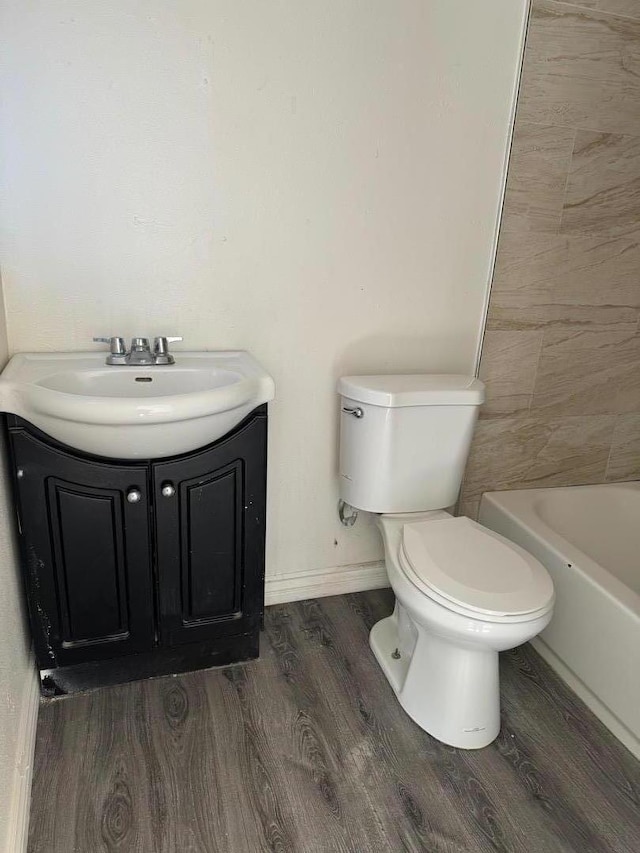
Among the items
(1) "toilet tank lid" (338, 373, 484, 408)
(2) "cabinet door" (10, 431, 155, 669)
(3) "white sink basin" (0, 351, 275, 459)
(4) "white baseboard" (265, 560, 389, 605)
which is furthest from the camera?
(4) "white baseboard" (265, 560, 389, 605)

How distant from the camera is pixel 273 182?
1655mm

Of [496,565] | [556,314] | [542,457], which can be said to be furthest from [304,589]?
[556,314]

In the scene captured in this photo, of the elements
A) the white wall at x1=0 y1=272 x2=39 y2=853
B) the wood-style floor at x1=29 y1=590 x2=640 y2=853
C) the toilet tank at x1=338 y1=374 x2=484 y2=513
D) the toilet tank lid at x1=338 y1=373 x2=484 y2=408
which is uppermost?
the toilet tank lid at x1=338 y1=373 x2=484 y2=408

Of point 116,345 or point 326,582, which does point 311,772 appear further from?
point 116,345

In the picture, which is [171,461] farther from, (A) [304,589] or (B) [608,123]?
(B) [608,123]

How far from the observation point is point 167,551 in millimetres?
1525

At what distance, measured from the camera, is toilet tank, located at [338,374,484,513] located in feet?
5.61

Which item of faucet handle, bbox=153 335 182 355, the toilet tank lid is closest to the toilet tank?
the toilet tank lid

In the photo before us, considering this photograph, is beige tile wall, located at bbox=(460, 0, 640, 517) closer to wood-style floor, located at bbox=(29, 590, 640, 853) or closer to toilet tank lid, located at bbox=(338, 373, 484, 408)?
toilet tank lid, located at bbox=(338, 373, 484, 408)

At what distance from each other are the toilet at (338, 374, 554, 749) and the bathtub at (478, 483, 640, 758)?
242 mm

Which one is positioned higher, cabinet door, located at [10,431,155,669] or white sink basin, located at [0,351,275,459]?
white sink basin, located at [0,351,275,459]

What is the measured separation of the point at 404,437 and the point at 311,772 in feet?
2.89

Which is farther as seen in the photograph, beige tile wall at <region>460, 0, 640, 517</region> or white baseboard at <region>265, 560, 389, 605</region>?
white baseboard at <region>265, 560, 389, 605</region>

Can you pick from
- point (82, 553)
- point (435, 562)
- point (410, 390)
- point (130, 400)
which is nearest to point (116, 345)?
point (130, 400)
